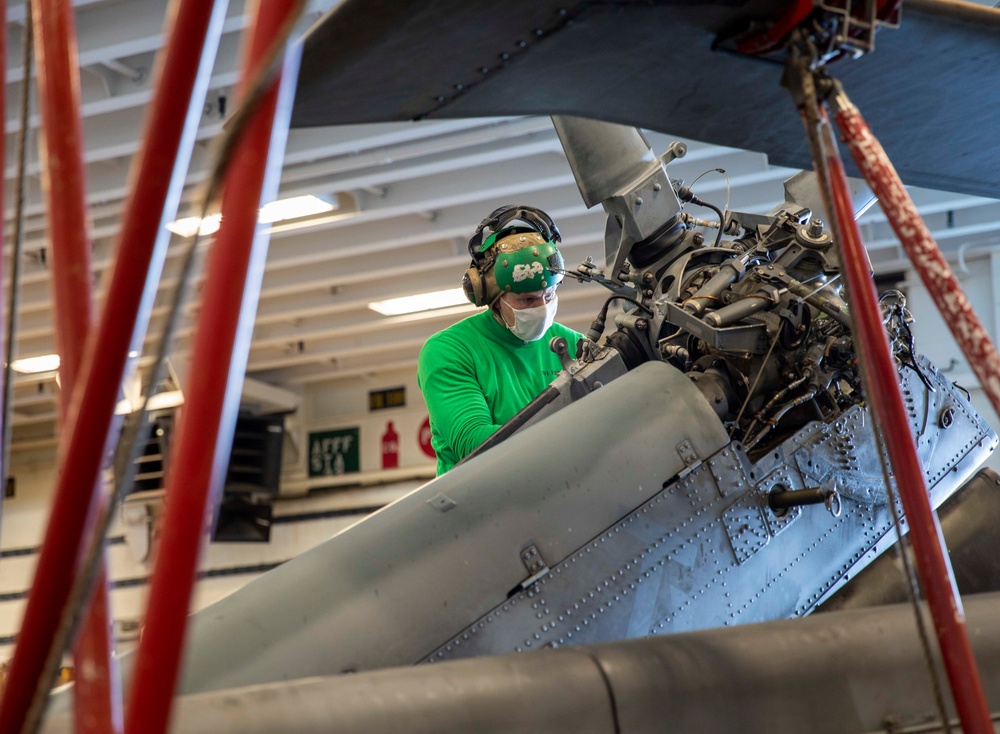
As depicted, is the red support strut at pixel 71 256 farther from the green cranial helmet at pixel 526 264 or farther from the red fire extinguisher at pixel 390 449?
the red fire extinguisher at pixel 390 449

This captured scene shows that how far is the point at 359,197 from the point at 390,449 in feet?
20.0

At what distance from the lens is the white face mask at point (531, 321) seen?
4.21 meters

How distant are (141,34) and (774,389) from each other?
5.20 m

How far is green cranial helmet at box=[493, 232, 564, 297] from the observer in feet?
13.4

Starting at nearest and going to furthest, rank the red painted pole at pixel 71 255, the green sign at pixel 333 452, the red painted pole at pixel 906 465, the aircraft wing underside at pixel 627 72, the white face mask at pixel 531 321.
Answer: the red painted pole at pixel 71 255 < the red painted pole at pixel 906 465 < the aircraft wing underside at pixel 627 72 < the white face mask at pixel 531 321 < the green sign at pixel 333 452

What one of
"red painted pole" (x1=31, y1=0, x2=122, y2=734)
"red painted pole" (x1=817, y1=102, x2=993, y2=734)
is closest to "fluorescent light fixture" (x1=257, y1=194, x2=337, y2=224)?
"red painted pole" (x1=31, y1=0, x2=122, y2=734)

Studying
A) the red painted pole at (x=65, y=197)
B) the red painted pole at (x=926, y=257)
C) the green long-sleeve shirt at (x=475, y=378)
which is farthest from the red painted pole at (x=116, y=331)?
the green long-sleeve shirt at (x=475, y=378)

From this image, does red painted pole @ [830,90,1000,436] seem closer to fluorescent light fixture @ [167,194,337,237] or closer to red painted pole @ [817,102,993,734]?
red painted pole @ [817,102,993,734]

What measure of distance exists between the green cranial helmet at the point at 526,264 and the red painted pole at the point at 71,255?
99.6 inches

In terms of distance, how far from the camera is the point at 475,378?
4254 mm

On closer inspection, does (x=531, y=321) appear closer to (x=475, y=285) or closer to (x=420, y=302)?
(x=475, y=285)

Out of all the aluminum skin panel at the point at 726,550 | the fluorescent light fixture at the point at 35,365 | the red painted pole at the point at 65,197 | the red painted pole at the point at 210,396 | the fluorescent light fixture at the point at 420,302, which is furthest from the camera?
the fluorescent light fixture at the point at 35,365

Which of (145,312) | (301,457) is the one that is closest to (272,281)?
(301,457)

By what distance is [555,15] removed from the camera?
2.11 meters
